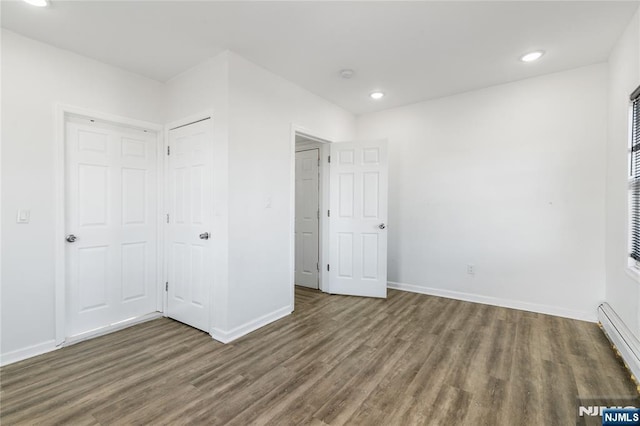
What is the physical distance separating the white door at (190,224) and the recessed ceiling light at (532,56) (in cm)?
319

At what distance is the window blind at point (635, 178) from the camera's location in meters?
2.27

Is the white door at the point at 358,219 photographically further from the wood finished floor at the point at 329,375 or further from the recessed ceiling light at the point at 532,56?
the recessed ceiling light at the point at 532,56

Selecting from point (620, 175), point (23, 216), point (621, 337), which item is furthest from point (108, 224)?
point (620, 175)

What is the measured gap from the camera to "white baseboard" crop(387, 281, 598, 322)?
3.12 metres

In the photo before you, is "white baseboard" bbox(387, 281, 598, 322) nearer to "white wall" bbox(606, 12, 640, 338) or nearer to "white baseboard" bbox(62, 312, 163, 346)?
"white wall" bbox(606, 12, 640, 338)

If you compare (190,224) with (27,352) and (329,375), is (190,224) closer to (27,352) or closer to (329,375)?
(27,352)

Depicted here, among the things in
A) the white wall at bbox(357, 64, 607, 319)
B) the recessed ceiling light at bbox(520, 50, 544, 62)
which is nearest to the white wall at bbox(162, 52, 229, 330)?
the white wall at bbox(357, 64, 607, 319)

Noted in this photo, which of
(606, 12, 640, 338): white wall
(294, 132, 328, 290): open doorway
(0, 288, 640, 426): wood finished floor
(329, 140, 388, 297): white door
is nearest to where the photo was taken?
(0, 288, 640, 426): wood finished floor

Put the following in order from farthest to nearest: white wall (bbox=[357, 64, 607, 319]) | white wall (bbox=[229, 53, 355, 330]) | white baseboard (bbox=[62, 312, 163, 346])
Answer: white wall (bbox=[357, 64, 607, 319]), white wall (bbox=[229, 53, 355, 330]), white baseboard (bbox=[62, 312, 163, 346])

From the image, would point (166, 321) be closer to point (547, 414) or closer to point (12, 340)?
point (12, 340)

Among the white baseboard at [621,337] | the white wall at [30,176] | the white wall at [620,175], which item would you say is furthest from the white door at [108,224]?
the white wall at [620,175]

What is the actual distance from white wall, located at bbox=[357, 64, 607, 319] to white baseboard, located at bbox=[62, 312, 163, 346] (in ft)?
10.5

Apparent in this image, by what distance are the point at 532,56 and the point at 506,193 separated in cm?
148

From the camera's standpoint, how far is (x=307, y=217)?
4.46 metres
